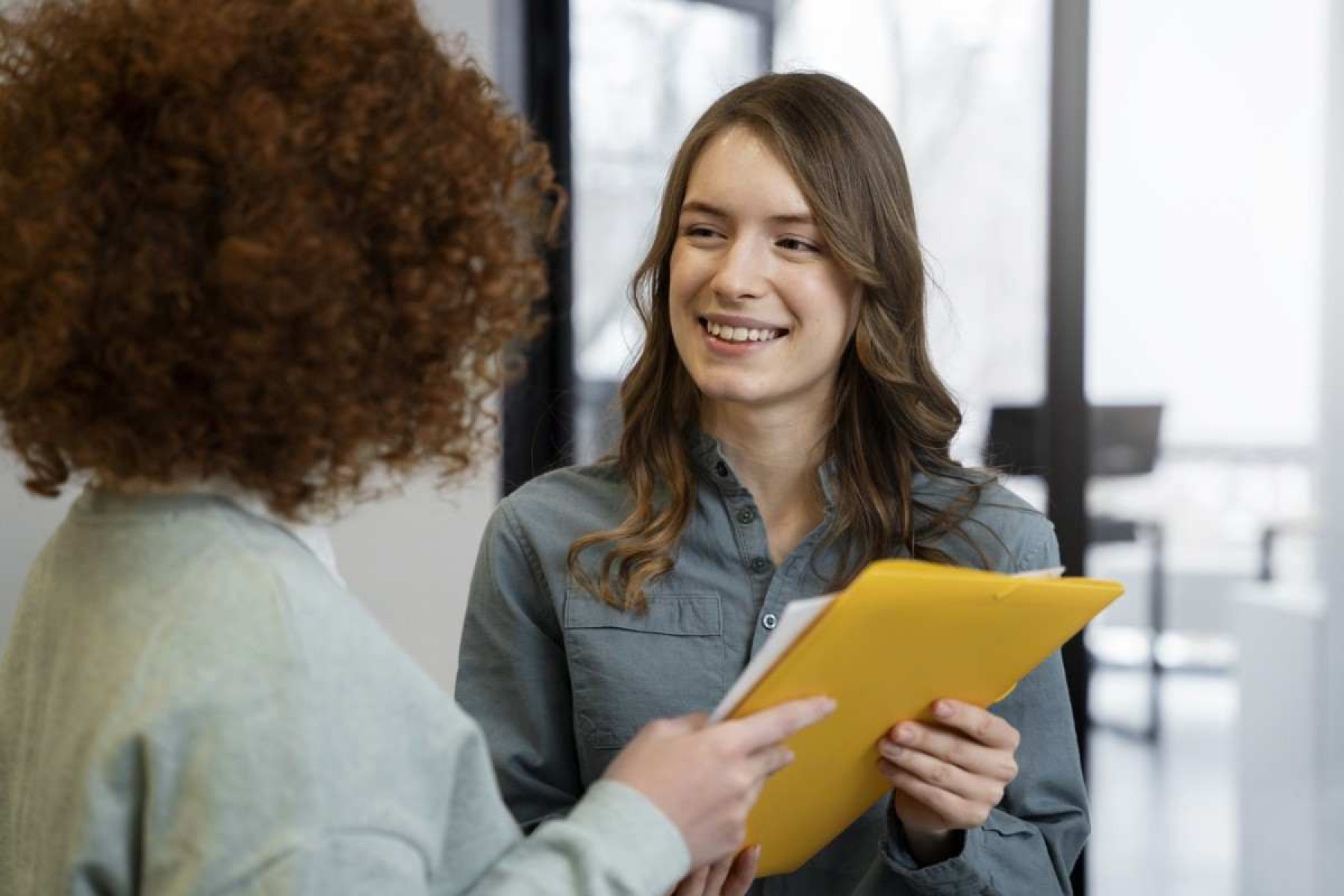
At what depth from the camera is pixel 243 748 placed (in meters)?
0.75

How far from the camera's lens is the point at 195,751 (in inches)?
29.4

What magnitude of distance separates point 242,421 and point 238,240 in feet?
0.37

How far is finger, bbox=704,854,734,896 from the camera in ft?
3.75

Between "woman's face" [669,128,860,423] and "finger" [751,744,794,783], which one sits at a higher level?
"woman's face" [669,128,860,423]

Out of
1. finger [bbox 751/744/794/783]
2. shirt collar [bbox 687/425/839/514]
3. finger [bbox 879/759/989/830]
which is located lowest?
finger [bbox 879/759/989/830]

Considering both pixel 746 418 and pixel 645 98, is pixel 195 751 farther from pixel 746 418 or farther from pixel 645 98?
pixel 645 98

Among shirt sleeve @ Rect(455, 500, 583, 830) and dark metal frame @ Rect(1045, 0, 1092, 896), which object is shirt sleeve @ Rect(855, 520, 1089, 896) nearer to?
shirt sleeve @ Rect(455, 500, 583, 830)

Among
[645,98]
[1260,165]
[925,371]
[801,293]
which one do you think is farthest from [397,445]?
[645,98]

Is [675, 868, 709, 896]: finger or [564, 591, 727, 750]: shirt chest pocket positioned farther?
[564, 591, 727, 750]: shirt chest pocket

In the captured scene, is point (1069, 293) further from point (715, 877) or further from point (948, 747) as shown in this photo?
point (715, 877)

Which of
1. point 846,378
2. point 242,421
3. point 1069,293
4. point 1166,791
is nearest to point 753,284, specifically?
point 846,378

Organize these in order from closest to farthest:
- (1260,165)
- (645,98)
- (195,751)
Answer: (195,751), (1260,165), (645,98)

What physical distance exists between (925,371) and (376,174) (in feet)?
2.86

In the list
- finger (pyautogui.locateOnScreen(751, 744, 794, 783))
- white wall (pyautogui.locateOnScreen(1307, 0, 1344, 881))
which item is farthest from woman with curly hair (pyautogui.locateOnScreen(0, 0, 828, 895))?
white wall (pyautogui.locateOnScreen(1307, 0, 1344, 881))
